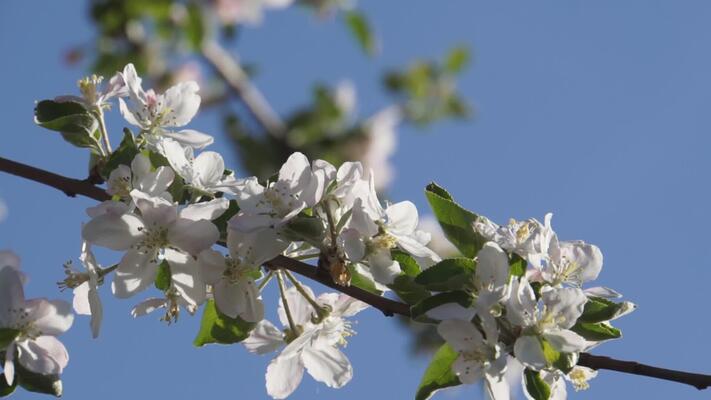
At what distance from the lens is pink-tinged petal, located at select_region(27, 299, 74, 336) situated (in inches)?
57.7

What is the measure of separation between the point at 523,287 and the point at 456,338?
119mm

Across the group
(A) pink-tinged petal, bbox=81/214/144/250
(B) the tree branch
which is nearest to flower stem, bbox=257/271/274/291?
(A) pink-tinged petal, bbox=81/214/144/250

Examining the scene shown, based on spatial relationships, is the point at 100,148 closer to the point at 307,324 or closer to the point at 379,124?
the point at 307,324

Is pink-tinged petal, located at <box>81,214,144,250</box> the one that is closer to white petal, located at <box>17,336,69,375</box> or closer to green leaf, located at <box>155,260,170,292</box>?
green leaf, located at <box>155,260,170,292</box>

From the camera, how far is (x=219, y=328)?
1.50 meters

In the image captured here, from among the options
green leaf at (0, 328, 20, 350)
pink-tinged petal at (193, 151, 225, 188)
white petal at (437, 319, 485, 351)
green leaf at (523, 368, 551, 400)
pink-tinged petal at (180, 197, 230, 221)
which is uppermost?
pink-tinged petal at (193, 151, 225, 188)

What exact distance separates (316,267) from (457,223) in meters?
0.23

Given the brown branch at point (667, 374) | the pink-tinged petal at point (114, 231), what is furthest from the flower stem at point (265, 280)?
the brown branch at point (667, 374)

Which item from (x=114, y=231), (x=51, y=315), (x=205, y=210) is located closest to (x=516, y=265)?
(x=205, y=210)

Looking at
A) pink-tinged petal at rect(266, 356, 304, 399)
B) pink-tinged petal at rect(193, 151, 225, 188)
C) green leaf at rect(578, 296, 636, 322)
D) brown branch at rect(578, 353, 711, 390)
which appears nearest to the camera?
brown branch at rect(578, 353, 711, 390)

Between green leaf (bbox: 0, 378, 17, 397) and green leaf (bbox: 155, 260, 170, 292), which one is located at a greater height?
green leaf (bbox: 155, 260, 170, 292)

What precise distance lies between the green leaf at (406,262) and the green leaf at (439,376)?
0.40 ft

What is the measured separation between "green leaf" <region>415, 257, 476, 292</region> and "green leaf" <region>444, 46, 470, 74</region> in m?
4.22

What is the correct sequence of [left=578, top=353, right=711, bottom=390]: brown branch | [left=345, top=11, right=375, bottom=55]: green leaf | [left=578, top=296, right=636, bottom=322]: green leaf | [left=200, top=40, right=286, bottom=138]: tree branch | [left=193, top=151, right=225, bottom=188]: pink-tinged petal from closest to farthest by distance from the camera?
1. [left=578, top=353, right=711, bottom=390]: brown branch
2. [left=578, top=296, right=636, bottom=322]: green leaf
3. [left=193, top=151, right=225, bottom=188]: pink-tinged petal
4. [left=345, top=11, right=375, bottom=55]: green leaf
5. [left=200, top=40, right=286, bottom=138]: tree branch
